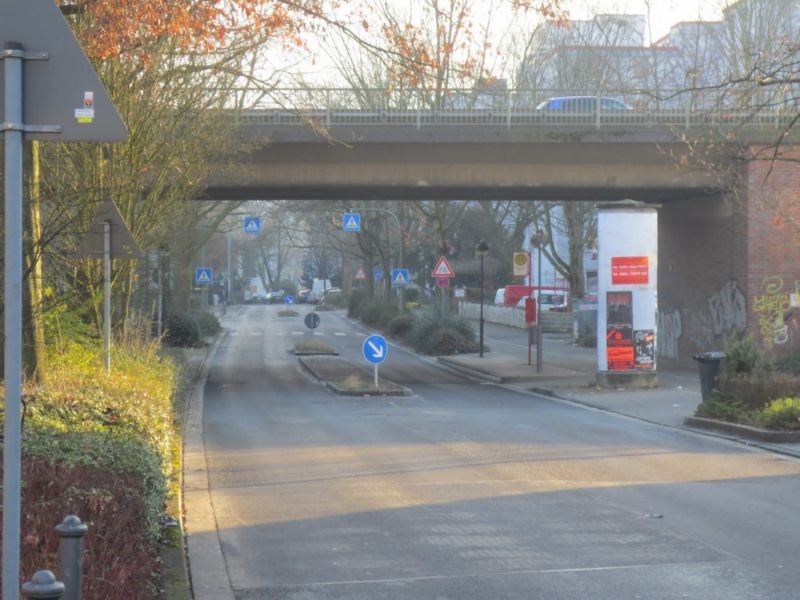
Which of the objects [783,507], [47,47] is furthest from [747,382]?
[47,47]

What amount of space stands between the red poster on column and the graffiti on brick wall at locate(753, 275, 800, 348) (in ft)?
14.2

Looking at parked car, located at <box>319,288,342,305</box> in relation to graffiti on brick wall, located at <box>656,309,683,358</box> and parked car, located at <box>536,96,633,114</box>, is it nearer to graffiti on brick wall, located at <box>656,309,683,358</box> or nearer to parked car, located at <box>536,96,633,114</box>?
graffiti on brick wall, located at <box>656,309,683,358</box>

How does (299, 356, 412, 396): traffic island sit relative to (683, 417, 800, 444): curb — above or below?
below

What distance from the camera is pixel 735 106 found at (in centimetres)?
1434

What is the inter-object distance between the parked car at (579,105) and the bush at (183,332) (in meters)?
18.2

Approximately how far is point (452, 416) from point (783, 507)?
947 cm

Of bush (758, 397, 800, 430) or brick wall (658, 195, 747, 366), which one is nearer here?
bush (758, 397, 800, 430)

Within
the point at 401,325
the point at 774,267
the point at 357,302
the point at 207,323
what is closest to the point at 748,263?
the point at 774,267

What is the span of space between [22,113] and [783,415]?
14.0 m

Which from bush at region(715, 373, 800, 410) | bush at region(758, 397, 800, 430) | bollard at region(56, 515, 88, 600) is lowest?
bush at region(758, 397, 800, 430)

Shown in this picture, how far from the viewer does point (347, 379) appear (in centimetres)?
2720

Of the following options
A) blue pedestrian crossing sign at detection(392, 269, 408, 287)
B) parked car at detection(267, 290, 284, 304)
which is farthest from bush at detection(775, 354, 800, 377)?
parked car at detection(267, 290, 284, 304)

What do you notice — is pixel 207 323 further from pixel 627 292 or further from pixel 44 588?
pixel 44 588

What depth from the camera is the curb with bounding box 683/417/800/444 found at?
15.4 m
